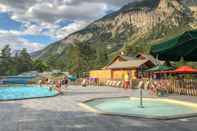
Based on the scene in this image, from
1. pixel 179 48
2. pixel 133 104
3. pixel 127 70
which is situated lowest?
pixel 133 104

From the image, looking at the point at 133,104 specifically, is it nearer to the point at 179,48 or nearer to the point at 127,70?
the point at 179,48

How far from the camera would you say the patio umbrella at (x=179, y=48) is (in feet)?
17.2

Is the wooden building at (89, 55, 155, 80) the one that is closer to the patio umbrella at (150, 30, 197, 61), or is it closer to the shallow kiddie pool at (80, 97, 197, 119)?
the shallow kiddie pool at (80, 97, 197, 119)

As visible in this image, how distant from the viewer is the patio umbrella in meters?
5.25

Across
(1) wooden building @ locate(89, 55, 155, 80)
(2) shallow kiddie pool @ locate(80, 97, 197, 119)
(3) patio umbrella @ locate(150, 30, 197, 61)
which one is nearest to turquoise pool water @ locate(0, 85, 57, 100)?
(2) shallow kiddie pool @ locate(80, 97, 197, 119)

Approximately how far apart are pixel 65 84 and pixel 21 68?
45.8 metres

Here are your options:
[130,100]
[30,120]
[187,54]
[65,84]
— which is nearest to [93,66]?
[65,84]

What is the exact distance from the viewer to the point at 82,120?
10.6m

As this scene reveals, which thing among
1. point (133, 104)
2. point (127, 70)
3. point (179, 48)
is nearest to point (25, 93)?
point (133, 104)

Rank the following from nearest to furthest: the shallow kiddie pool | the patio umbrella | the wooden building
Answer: the patio umbrella
the shallow kiddie pool
the wooden building

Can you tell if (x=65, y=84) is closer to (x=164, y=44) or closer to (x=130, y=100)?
(x=130, y=100)

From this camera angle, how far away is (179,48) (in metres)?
5.63

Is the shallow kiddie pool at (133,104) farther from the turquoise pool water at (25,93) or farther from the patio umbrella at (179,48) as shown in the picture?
the patio umbrella at (179,48)

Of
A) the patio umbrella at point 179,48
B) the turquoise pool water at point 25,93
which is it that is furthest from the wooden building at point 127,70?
the patio umbrella at point 179,48
